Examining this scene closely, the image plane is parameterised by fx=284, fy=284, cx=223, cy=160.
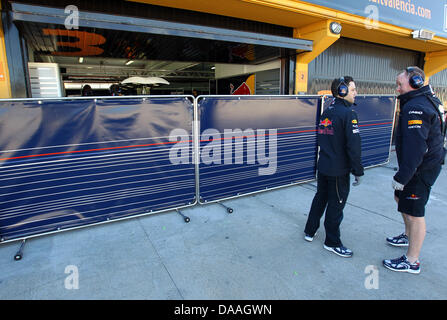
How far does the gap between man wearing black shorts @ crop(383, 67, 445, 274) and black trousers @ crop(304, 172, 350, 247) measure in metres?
0.49

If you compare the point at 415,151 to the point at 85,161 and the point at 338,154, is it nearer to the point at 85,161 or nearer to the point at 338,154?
the point at 338,154

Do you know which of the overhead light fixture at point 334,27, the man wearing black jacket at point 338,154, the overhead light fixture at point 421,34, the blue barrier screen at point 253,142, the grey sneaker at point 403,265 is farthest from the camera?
Result: the overhead light fixture at point 421,34

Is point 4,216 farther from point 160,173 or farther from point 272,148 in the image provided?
point 272,148

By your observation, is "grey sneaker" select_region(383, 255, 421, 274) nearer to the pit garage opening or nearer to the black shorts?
the black shorts

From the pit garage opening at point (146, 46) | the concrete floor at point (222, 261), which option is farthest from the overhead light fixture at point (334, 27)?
the concrete floor at point (222, 261)

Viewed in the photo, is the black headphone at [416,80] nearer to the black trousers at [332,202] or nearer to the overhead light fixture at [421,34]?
the black trousers at [332,202]

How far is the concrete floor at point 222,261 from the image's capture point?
2.54m

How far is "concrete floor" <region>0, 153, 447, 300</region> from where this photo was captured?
2.54 meters

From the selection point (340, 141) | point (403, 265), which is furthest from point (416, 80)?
point (403, 265)

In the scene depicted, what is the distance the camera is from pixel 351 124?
2.88 metres

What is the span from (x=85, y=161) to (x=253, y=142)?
2.56 metres

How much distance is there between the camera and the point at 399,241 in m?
3.31

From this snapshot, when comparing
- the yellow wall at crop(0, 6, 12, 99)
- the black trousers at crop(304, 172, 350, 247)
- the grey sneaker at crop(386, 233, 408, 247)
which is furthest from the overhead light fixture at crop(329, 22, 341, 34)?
the yellow wall at crop(0, 6, 12, 99)

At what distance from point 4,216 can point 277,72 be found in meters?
6.55
